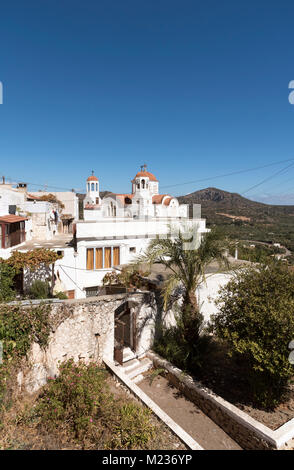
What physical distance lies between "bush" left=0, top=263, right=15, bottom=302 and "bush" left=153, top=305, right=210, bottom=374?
Result: 6.89 m

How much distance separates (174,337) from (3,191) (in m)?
16.6

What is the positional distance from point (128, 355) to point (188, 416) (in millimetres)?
3289

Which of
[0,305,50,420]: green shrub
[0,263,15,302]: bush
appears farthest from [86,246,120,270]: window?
[0,305,50,420]: green shrub

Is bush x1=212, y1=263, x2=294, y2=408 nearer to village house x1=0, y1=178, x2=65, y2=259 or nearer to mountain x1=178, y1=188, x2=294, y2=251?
village house x1=0, y1=178, x2=65, y2=259

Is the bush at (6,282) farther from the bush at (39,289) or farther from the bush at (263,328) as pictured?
the bush at (263,328)

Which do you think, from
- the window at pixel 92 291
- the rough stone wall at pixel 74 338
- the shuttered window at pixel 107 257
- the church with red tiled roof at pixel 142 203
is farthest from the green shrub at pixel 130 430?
the church with red tiled roof at pixel 142 203

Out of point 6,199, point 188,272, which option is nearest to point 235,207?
point 6,199

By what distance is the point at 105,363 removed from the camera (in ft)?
32.2

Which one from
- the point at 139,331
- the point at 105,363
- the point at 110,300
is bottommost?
the point at 105,363

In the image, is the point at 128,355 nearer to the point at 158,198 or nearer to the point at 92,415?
the point at 92,415

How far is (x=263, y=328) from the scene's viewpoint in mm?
7602

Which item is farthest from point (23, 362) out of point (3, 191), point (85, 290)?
point (3, 191)

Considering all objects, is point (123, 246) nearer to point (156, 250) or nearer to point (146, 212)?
point (156, 250)

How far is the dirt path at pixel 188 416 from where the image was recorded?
25.1 feet
